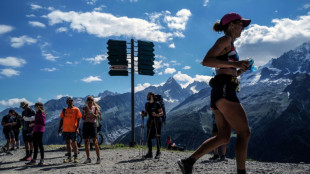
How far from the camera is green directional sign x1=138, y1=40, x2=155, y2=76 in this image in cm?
2178

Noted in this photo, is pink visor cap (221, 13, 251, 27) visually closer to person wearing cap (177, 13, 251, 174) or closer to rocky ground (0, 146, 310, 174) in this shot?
person wearing cap (177, 13, 251, 174)

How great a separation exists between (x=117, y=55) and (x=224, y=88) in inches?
698

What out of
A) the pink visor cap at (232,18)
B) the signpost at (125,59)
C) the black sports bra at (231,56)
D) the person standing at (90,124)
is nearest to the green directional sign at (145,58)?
the signpost at (125,59)

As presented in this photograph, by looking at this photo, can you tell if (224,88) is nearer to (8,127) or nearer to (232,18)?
(232,18)

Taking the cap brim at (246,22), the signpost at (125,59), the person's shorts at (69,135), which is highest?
the signpost at (125,59)

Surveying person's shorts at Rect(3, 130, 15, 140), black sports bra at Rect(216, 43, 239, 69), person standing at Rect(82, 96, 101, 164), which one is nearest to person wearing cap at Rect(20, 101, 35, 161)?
person standing at Rect(82, 96, 101, 164)

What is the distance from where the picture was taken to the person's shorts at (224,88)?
13.9ft

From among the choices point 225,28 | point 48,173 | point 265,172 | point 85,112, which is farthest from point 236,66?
point 85,112

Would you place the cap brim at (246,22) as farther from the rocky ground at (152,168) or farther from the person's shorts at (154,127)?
the person's shorts at (154,127)

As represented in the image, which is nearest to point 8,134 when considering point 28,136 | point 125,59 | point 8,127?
point 8,127

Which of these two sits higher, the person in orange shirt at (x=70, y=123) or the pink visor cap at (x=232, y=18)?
the pink visor cap at (x=232, y=18)

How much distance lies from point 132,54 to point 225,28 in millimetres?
17220

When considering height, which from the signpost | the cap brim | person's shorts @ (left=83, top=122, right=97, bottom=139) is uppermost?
the signpost

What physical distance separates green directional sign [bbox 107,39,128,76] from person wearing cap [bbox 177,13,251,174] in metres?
17.2
